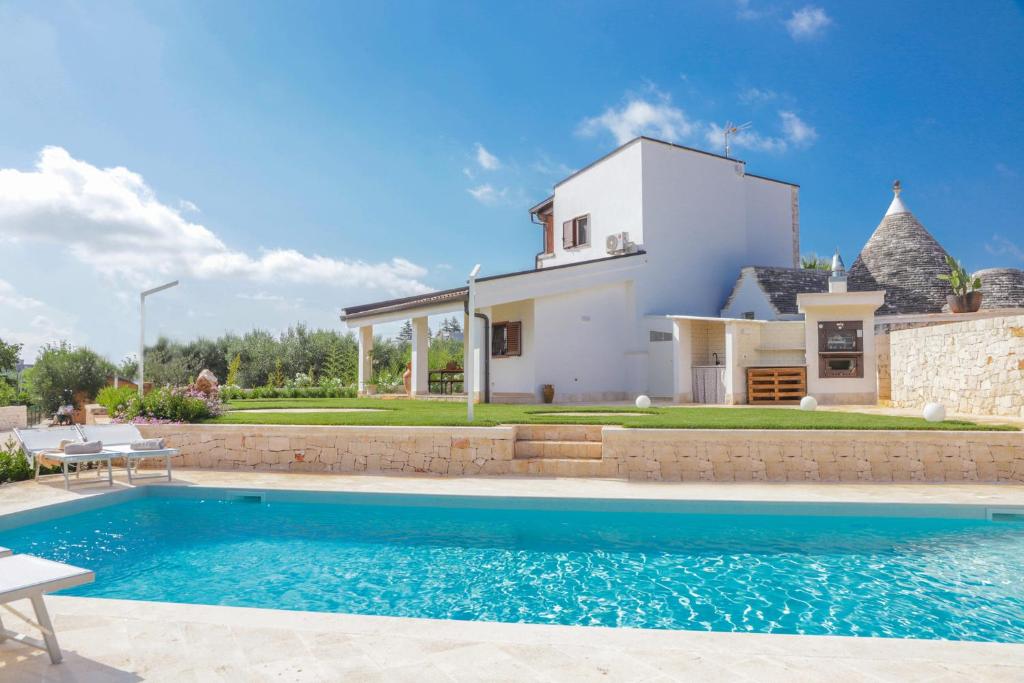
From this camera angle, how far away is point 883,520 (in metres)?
7.37

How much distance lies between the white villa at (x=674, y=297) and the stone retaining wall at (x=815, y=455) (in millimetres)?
8346

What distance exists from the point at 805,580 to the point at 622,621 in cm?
194

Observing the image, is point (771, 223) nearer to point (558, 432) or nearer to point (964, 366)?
point (964, 366)

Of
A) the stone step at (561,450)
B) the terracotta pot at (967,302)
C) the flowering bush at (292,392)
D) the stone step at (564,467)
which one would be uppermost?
the terracotta pot at (967,302)

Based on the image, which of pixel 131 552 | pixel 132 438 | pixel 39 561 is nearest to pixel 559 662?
pixel 39 561

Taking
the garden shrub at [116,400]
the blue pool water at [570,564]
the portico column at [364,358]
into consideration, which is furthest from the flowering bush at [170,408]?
the portico column at [364,358]

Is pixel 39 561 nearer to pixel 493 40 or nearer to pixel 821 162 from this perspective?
pixel 493 40

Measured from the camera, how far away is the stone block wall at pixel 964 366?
12.5 meters

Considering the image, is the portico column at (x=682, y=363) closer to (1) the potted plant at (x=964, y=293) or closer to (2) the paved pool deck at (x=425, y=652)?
(1) the potted plant at (x=964, y=293)

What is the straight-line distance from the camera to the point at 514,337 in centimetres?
1906

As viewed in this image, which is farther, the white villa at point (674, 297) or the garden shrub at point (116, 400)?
the white villa at point (674, 297)

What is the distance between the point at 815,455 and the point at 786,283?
45.9ft

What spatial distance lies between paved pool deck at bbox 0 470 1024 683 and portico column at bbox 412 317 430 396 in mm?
15314

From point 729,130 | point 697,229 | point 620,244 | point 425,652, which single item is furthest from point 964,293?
point 425,652
